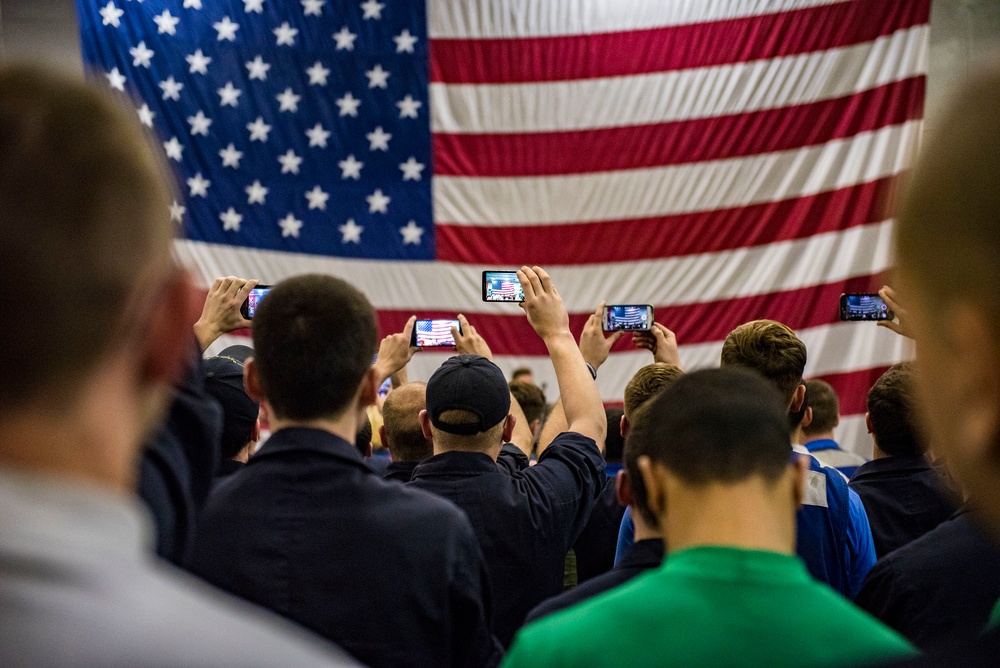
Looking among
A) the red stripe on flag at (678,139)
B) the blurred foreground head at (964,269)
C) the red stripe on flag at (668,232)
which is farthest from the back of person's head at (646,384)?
the red stripe on flag at (678,139)

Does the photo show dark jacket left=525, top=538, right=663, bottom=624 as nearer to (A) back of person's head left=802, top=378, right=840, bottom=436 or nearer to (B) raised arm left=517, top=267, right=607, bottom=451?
(B) raised arm left=517, top=267, right=607, bottom=451

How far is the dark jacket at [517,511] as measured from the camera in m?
2.24

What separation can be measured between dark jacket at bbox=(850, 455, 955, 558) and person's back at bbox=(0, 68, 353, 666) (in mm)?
2588

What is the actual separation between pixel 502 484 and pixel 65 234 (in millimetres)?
1779

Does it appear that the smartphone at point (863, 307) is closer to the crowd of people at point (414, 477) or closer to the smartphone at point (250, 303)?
the crowd of people at point (414, 477)

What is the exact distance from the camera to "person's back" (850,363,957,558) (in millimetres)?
2793

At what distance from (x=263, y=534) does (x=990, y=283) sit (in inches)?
52.8

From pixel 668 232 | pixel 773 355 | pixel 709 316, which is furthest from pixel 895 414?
pixel 668 232

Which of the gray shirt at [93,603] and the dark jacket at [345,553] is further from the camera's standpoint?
the dark jacket at [345,553]

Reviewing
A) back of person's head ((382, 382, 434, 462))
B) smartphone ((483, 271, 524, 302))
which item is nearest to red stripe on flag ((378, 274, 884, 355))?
smartphone ((483, 271, 524, 302))

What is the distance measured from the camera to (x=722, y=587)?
112 centimetres

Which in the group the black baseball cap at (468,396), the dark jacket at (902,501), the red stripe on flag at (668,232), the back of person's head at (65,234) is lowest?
the dark jacket at (902,501)

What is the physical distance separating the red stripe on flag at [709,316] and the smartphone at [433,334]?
134 inches

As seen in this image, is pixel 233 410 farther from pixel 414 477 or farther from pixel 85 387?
pixel 85 387
